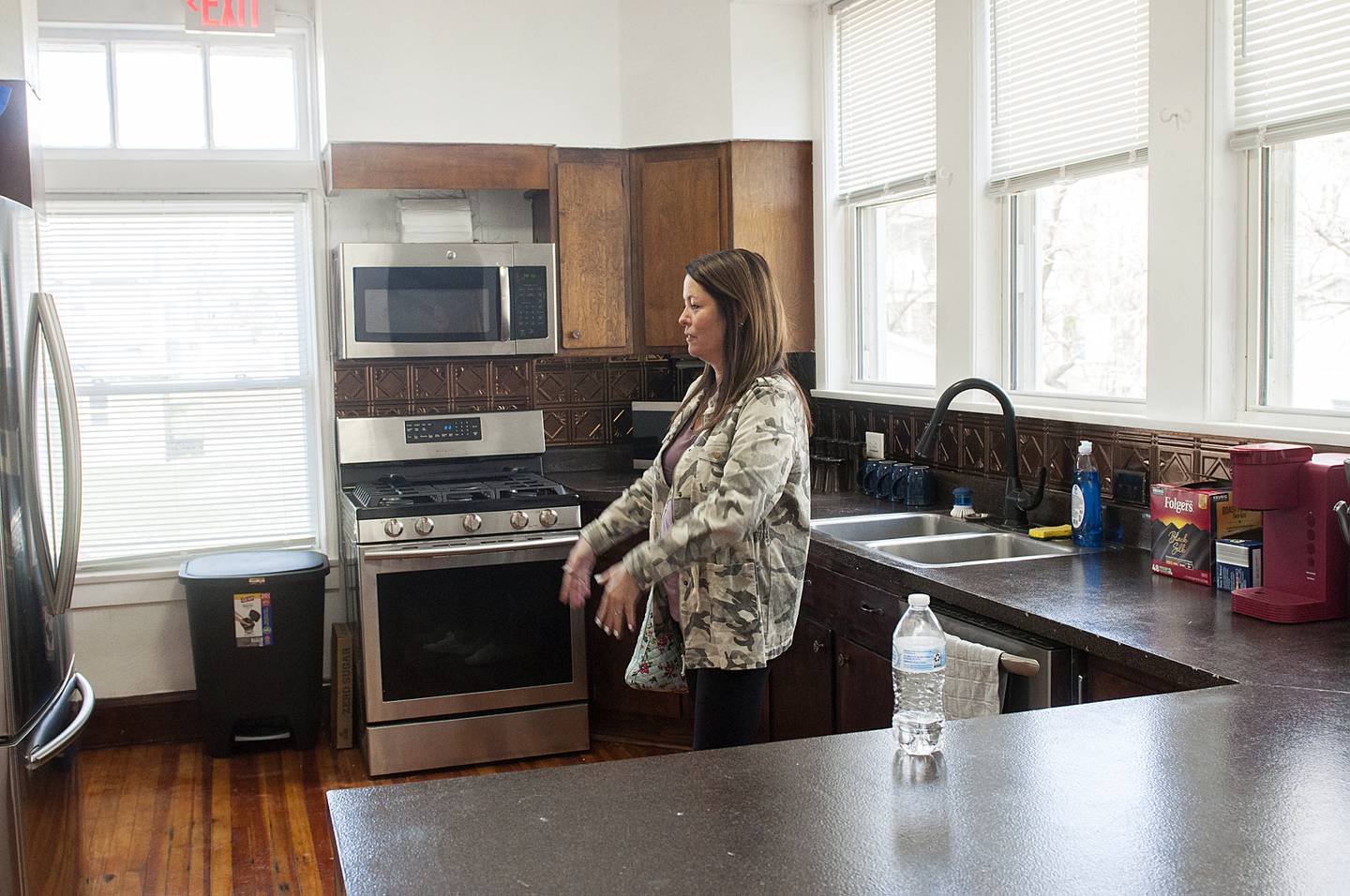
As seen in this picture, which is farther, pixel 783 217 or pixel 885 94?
pixel 783 217

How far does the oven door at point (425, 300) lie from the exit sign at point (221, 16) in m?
0.88

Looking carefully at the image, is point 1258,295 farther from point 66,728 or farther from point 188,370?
point 188,370

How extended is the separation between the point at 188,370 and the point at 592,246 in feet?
5.04

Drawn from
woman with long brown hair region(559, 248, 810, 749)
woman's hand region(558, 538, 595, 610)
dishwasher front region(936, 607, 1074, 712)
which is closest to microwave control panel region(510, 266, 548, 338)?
woman with long brown hair region(559, 248, 810, 749)

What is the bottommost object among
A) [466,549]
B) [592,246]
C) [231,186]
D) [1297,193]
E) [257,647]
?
[257,647]

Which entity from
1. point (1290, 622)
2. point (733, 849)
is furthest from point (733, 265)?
point (733, 849)

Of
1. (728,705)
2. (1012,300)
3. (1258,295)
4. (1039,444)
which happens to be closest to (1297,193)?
(1258,295)

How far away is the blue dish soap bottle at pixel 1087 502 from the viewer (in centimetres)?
291

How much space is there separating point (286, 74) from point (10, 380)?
94.8 inches

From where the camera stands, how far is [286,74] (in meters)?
4.47

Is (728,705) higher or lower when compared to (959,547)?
lower

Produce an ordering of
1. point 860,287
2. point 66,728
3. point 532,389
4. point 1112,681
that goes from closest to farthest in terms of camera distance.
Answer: point 1112,681, point 66,728, point 860,287, point 532,389

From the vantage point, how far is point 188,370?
14.7 feet

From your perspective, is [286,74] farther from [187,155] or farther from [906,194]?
[906,194]
